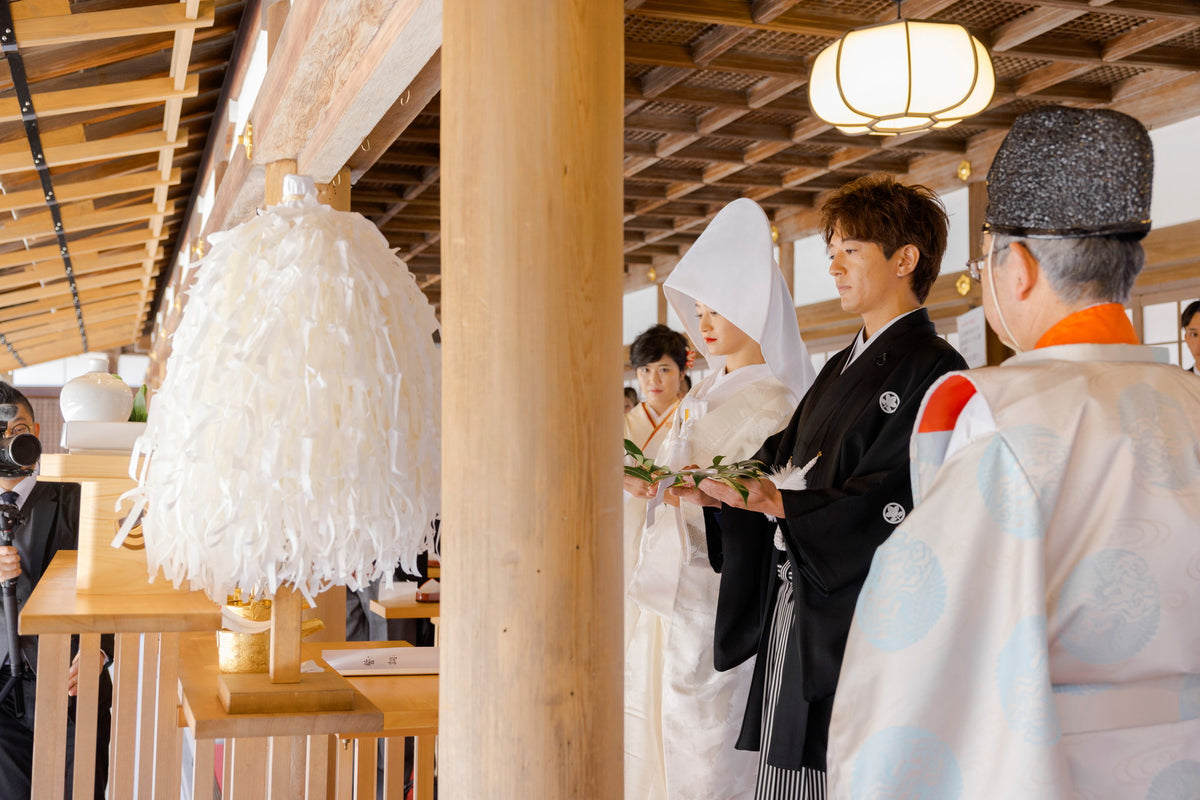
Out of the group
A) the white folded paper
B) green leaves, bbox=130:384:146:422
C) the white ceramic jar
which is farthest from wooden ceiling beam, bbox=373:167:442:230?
the white folded paper

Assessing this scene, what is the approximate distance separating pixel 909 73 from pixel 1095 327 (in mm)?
2676

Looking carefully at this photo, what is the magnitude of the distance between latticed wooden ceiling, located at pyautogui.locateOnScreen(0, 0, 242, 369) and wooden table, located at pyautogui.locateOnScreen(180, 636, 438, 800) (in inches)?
102

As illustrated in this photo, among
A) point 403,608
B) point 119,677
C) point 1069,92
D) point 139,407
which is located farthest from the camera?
point 1069,92

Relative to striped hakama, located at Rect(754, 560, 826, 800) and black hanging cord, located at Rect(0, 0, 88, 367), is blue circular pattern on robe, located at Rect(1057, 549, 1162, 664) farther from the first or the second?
black hanging cord, located at Rect(0, 0, 88, 367)

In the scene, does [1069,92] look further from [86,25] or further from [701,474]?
[86,25]

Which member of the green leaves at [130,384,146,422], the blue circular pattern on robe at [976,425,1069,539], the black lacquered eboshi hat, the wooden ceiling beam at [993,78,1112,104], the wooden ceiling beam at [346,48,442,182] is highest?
the wooden ceiling beam at [993,78,1112,104]

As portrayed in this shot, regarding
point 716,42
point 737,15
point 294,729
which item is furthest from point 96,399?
point 716,42

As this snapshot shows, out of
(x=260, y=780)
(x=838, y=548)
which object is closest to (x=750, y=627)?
(x=838, y=548)

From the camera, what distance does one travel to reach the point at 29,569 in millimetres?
3615

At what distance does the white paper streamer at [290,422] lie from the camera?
1.69 meters

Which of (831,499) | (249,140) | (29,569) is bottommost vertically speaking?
(29,569)

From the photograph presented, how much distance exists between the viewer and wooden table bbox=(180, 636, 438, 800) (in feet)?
5.79

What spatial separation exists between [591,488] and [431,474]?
49 cm

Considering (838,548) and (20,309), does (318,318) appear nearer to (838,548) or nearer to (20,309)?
(838,548)
